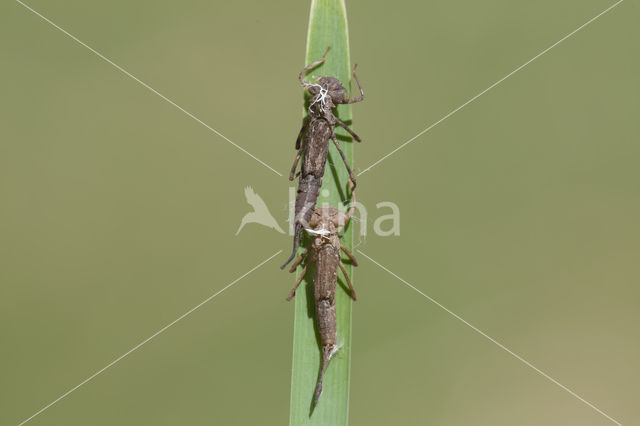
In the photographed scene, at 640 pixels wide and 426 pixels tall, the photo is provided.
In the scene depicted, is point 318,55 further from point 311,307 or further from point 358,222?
point 311,307

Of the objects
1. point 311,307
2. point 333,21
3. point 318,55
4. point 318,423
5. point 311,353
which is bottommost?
point 318,423

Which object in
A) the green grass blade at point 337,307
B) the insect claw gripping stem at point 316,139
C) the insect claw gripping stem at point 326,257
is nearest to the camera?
the green grass blade at point 337,307

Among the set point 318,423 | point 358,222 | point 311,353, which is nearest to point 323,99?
point 358,222

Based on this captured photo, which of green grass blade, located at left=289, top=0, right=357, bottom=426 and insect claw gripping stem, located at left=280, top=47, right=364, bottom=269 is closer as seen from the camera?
green grass blade, located at left=289, top=0, right=357, bottom=426

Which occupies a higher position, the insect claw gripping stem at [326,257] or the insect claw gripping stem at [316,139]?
the insect claw gripping stem at [316,139]

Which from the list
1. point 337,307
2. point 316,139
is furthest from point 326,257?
point 316,139

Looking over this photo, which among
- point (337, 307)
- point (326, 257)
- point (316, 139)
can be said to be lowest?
point (337, 307)

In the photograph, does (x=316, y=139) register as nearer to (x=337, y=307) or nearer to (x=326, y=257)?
(x=326, y=257)

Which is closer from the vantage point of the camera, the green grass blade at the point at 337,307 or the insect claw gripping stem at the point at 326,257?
the green grass blade at the point at 337,307
